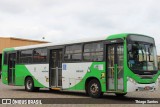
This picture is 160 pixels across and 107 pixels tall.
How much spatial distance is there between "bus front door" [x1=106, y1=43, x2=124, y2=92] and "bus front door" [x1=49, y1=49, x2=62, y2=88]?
13.0 ft

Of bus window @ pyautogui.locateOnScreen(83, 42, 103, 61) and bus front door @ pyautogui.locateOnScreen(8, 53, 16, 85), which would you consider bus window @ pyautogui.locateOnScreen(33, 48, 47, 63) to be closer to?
bus front door @ pyautogui.locateOnScreen(8, 53, 16, 85)

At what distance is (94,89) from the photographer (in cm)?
1623

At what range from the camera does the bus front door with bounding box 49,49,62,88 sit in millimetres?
18688

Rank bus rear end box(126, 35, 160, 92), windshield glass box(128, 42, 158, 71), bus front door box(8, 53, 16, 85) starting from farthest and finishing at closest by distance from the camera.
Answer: bus front door box(8, 53, 16, 85) < windshield glass box(128, 42, 158, 71) < bus rear end box(126, 35, 160, 92)

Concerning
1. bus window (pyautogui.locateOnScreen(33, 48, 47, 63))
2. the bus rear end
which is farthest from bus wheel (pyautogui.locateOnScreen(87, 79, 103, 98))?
bus window (pyautogui.locateOnScreen(33, 48, 47, 63))

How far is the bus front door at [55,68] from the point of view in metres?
18.7

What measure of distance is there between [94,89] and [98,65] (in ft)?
3.92

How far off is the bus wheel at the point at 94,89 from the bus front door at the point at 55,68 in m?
2.57

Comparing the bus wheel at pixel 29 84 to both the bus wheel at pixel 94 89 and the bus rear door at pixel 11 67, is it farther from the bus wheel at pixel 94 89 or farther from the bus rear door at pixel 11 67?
the bus wheel at pixel 94 89

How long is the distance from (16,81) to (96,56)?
8.21m

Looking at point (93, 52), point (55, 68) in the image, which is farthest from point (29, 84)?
point (93, 52)

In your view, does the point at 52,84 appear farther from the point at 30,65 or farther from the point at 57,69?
the point at 30,65

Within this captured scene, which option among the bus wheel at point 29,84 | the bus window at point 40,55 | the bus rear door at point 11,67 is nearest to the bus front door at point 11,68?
the bus rear door at point 11,67

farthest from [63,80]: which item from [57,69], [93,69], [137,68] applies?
[137,68]
